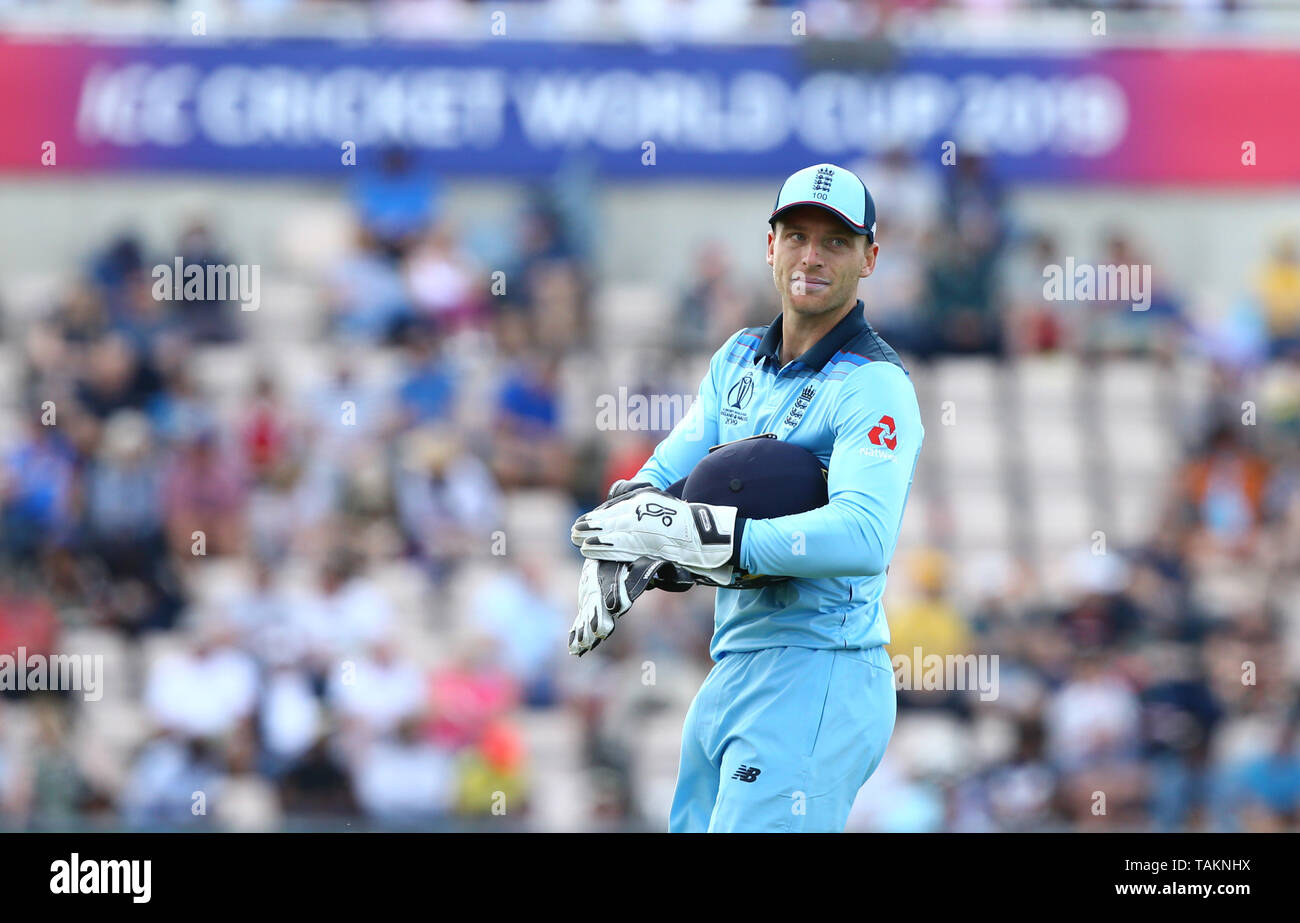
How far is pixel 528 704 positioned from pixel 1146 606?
4.20m

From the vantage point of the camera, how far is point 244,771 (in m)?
11.4

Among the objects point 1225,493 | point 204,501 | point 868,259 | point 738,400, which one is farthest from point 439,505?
point 868,259

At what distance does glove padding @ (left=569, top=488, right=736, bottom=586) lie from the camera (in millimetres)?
4602

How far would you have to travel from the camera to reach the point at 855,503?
15.0 ft

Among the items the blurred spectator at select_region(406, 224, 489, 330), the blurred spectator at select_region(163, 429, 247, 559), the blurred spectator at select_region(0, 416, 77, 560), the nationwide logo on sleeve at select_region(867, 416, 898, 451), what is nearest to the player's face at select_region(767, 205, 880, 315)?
the nationwide logo on sleeve at select_region(867, 416, 898, 451)

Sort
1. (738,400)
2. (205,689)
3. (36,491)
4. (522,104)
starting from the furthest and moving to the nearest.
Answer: (522,104)
(36,491)
(205,689)
(738,400)

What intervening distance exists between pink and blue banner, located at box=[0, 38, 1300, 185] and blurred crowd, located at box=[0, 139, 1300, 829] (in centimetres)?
52

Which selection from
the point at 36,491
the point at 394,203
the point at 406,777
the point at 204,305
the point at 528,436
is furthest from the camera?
the point at 394,203

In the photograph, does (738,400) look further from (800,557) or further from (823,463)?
(800,557)

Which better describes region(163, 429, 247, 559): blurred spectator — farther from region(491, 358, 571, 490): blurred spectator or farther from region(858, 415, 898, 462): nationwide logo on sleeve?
region(858, 415, 898, 462): nationwide logo on sleeve

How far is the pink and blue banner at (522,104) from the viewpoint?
51.1 feet

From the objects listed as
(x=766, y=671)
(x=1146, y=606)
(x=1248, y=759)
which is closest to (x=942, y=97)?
→ (x=1146, y=606)

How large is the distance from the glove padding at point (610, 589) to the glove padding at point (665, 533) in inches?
1.1

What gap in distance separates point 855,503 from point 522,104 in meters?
11.7
